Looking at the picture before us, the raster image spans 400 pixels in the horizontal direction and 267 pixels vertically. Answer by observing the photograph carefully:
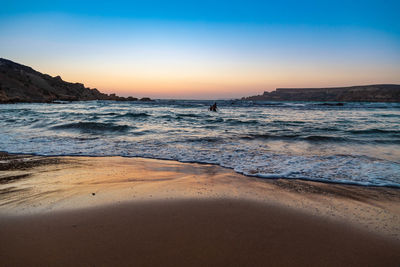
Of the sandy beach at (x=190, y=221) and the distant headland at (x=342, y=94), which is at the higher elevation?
the distant headland at (x=342, y=94)

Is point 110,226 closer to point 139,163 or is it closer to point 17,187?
point 17,187

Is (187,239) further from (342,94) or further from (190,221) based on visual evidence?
(342,94)

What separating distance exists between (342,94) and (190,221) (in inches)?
4501

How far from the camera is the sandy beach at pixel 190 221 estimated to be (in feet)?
6.04

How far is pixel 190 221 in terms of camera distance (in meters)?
2.46

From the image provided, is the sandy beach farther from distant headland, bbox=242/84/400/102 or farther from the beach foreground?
distant headland, bbox=242/84/400/102

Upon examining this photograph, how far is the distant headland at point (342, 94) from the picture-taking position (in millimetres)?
78056

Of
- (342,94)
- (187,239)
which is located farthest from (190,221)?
(342,94)

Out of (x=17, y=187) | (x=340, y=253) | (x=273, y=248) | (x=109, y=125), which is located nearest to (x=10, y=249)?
(x=17, y=187)

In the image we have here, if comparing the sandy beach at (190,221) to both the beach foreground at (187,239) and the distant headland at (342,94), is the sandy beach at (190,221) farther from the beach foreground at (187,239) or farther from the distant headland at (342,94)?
the distant headland at (342,94)

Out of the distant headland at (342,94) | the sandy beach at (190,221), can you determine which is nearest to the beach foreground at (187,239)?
the sandy beach at (190,221)

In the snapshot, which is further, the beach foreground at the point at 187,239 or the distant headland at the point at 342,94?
the distant headland at the point at 342,94

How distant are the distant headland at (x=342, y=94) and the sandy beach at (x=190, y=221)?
285 feet

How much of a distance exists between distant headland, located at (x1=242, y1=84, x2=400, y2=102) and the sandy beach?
8692cm
